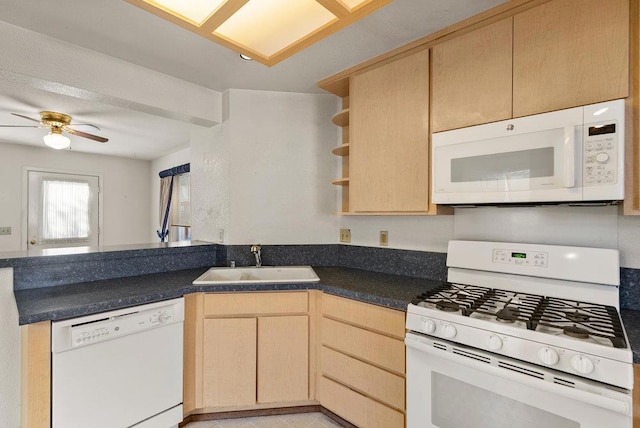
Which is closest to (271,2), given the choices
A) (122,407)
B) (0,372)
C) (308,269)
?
(308,269)

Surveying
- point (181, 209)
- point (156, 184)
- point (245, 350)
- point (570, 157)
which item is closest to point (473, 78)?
point (570, 157)

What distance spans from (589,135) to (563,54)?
0.39 meters

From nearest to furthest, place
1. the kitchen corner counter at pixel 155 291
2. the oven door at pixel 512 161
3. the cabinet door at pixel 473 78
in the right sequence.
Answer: the oven door at pixel 512 161
the kitchen corner counter at pixel 155 291
the cabinet door at pixel 473 78

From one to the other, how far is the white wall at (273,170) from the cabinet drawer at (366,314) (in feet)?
2.54

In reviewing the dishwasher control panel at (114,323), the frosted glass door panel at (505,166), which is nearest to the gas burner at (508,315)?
the frosted glass door panel at (505,166)

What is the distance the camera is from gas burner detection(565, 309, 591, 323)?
117 cm

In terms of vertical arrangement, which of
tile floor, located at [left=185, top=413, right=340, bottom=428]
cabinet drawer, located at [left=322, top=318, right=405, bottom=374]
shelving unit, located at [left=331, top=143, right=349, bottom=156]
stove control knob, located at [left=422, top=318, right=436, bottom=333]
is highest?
shelving unit, located at [left=331, top=143, right=349, bottom=156]

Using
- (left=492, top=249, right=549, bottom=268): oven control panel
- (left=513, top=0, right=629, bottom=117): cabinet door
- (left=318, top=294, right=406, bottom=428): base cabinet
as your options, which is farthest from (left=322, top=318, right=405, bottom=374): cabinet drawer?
(left=513, top=0, right=629, bottom=117): cabinet door

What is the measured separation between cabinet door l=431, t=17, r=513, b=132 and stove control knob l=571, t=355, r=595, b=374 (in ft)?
3.42

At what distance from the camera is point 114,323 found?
1467 mm

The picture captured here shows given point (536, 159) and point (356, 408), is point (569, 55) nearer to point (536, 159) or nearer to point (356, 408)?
point (536, 159)

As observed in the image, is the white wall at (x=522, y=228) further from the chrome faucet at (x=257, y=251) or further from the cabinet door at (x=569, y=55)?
the chrome faucet at (x=257, y=251)

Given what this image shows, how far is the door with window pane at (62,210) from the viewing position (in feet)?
14.7

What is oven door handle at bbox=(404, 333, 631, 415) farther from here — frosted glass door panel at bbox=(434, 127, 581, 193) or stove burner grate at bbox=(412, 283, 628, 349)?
frosted glass door panel at bbox=(434, 127, 581, 193)
